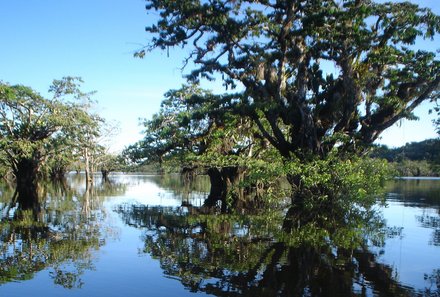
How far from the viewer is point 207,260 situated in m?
11.3

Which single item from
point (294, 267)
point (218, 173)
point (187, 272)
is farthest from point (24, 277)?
point (218, 173)

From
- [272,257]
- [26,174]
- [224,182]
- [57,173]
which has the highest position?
[26,174]

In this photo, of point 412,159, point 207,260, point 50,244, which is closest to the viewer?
point 207,260

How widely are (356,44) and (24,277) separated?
51.7ft

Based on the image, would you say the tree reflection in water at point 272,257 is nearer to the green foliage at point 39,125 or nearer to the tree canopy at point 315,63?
the tree canopy at point 315,63

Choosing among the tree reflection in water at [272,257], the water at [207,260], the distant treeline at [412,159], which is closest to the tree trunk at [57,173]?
the water at [207,260]

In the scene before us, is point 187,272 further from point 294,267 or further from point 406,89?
point 406,89

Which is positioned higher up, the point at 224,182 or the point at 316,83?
the point at 316,83

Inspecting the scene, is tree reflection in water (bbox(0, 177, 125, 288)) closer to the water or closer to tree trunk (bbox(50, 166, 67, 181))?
the water

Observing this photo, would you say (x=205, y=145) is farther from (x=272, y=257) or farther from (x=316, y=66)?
(x=272, y=257)

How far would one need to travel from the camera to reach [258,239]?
47.5 ft

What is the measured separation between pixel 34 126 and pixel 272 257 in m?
29.2

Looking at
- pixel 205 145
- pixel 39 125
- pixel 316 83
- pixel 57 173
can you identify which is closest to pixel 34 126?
pixel 39 125

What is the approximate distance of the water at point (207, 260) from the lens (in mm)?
9016
